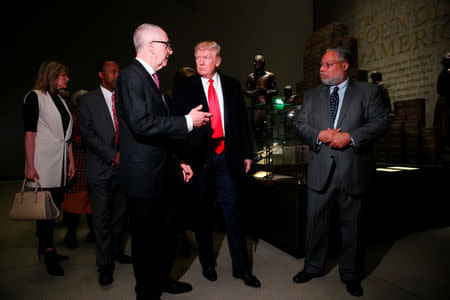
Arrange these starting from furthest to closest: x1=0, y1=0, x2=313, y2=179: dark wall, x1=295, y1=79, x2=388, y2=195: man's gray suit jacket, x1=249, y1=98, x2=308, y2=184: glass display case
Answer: x1=0, y1=0, x2=313, y2=179: dark wall → x1=249, y1=98, x2=308, y2=184: glass display case → x1=295, y1=79, x2=388, y2=195: man's gray suit jacket

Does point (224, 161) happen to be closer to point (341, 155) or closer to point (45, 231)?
point (341, 155)

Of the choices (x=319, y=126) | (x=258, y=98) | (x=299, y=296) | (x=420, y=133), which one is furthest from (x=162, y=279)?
(x=420, y=133)

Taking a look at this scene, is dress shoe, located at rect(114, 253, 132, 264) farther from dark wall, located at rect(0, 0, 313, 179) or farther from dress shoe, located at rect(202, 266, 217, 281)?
dark wall, located at rect(0, 0, 313, 179)

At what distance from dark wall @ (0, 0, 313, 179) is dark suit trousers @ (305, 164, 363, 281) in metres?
7.10

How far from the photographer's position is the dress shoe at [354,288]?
1.78 meters

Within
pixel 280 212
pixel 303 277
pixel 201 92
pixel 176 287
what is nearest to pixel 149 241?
pixel 176 287

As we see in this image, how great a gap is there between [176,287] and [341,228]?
1.17m

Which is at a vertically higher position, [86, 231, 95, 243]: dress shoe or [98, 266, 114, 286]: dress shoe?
[98, 266, 114, 286]: dress shoe

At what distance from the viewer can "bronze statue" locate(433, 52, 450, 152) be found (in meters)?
5.05

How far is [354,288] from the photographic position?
1.81 metres

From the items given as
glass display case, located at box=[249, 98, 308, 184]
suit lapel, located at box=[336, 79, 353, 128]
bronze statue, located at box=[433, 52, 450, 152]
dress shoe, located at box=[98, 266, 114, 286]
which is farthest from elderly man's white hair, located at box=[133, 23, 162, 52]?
bronze statue, located at box=[433, 52, 450, 152]

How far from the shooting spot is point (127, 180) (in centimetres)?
138

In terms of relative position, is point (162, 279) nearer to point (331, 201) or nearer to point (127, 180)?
point (127, 180)

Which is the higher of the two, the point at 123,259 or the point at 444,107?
the point at 444,107
